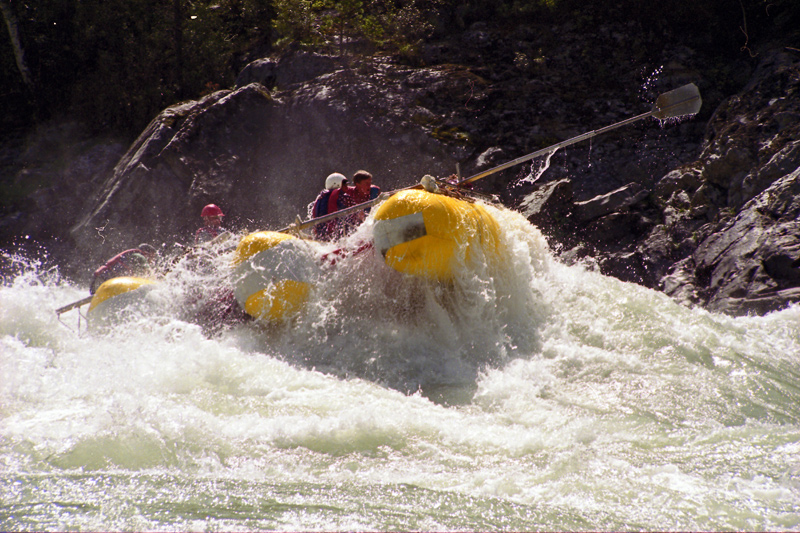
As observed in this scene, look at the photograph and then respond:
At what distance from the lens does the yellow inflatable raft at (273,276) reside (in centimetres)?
470

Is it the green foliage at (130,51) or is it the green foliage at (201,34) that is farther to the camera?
the green foliage at (130,51)


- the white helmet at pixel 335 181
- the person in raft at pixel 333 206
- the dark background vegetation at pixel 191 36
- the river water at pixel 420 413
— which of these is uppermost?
the dark background vegetation at pixel 191 36

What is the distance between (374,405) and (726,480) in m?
1.91

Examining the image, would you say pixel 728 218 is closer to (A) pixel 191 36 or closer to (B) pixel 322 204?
(B) pixel 322 204

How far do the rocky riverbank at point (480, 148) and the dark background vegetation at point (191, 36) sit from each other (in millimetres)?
346

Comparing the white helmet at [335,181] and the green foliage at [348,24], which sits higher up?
the green foliage at [348,24]

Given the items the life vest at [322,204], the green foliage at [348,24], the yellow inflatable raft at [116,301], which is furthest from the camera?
the green foliage at [348,24]

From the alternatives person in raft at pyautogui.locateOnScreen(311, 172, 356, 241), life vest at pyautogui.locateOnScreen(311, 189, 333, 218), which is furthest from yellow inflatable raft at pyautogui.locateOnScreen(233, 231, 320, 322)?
life vest at pyautogui.locateOnScreen(311, 189, 333, 218)

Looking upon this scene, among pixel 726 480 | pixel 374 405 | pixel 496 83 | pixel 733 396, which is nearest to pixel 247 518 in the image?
pixel 374 405

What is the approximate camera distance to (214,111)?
9.05 m

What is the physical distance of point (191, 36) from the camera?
10859mm

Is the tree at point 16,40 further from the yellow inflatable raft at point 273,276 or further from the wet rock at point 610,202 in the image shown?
the wet rock at point 610,202

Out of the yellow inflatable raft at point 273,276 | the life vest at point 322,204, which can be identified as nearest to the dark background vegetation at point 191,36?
the life vest at point 322,204

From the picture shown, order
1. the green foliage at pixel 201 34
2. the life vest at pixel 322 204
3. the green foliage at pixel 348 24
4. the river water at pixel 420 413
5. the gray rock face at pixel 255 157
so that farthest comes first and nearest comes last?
the green foliage at pixel 348 24
the green foliage at pixel 201 34
the gray rock face at pixel 255 157
the life vest at pixel 322 204
the river water at pixel 420 413
